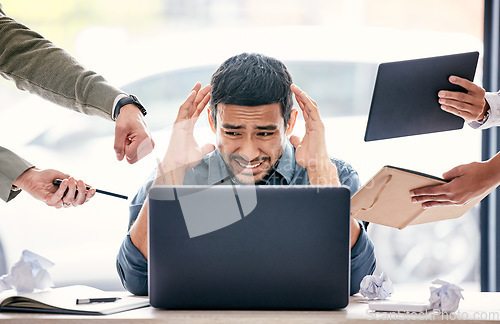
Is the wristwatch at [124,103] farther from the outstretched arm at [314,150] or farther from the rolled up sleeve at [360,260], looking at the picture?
the rolled up sleeve at [360,260]

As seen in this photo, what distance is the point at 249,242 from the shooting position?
105 centimetres

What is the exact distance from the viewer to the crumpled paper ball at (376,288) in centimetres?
125

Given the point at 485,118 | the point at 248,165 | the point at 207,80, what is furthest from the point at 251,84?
the point at 207,80

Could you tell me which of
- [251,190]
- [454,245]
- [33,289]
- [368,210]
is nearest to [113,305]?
[33,289]

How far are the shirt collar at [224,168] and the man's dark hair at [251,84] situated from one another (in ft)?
0.35

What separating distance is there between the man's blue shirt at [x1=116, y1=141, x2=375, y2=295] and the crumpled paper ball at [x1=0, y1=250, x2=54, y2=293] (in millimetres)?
205

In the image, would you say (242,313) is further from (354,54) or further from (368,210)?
(354,54)

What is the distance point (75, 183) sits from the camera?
127cm

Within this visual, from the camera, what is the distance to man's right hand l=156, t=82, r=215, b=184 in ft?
4.97

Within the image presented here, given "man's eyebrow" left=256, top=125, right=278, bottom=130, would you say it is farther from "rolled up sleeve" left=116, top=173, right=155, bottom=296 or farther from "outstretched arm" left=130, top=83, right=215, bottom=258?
"rolled up sleeve" left=116, top=173, right=155, bottom=296

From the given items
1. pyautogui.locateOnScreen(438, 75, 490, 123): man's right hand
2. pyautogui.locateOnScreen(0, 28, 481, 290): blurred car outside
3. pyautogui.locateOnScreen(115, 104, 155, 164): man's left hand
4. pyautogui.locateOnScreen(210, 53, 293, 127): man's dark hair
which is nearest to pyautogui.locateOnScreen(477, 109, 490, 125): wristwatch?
pyautogui.locateOnScreen(438, 75, 490, 123): man's right hand

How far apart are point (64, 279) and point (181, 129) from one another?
79.0 inches

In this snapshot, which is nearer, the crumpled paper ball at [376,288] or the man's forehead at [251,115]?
the crumpled paper ball at [376,288]

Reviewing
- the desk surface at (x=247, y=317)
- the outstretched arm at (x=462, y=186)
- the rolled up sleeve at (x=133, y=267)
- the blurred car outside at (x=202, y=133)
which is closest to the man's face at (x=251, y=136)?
the rolled up sleeve at (x=133, y=267)
